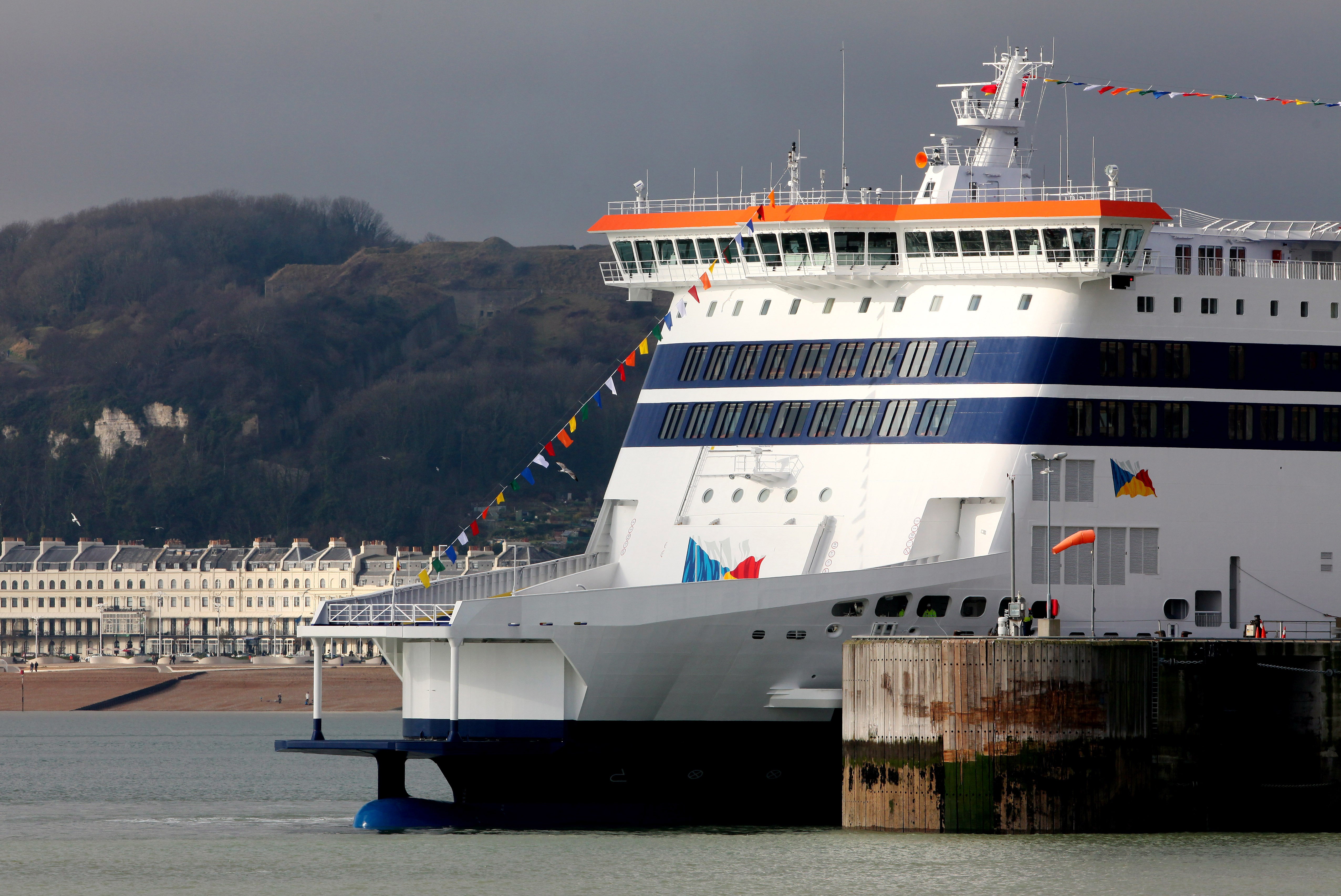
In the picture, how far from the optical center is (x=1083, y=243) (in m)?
38.7

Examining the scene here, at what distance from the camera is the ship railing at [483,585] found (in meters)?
41.1

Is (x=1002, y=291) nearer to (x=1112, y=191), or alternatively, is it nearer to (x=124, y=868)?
(x=1112, y=191)

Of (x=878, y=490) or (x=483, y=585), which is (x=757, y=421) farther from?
(x=483, y=585)

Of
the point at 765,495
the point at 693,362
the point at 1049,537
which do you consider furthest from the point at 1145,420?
the point at 693,362

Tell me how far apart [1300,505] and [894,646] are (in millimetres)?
9984

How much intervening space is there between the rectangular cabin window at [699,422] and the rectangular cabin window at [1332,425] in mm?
11344

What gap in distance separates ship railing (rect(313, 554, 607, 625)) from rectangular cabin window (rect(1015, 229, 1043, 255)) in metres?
10.2

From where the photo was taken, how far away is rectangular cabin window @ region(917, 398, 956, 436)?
128 ft

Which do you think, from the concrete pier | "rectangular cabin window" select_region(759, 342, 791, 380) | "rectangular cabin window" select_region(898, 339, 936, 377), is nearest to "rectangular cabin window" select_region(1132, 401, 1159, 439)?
"rectangular cabin window" select_region(898, 339, 936, 377)

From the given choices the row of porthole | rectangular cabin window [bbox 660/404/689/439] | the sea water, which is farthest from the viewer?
rectangular cabin window [bbox 660/404/689/439]

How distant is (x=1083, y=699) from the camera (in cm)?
3509

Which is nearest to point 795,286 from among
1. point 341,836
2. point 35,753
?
point 341,836

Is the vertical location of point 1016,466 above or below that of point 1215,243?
below

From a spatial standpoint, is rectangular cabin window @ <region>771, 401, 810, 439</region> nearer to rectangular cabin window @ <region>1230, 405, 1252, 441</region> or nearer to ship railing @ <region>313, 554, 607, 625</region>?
ship railing @ <region>313, 554, 607, 625</region>
